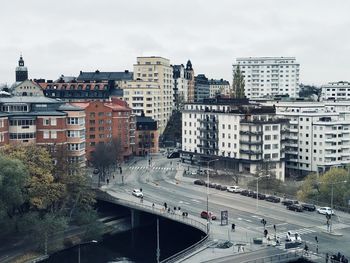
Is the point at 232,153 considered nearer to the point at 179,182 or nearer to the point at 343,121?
the point at 179,182

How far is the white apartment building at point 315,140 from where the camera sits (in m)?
115

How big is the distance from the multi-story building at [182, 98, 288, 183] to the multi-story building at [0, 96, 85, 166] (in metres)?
31.1

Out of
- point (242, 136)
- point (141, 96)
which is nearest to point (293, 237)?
point (242, 136)

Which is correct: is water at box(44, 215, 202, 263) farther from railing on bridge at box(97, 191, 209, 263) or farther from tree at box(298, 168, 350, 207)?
tree at box(298, 168, 350, 207)

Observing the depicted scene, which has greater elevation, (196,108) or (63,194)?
A: (196,108)

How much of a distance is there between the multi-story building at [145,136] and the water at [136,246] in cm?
5670

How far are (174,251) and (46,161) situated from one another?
19887 mm

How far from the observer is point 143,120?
14175 centimetres

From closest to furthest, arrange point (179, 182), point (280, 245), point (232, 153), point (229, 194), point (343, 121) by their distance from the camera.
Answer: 1. point (280, 245)
2. point (229, 194)
3. point (179, 182)
4. point (232, 153)
5. point (343, 121)

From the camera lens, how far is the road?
63219mm

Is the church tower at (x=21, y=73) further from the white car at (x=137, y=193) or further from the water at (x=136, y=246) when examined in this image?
the water at (x=136, y=246)

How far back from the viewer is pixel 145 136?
14112cm

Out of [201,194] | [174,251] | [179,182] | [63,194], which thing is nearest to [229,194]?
[201,194]

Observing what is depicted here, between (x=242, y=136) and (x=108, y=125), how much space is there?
102 ft
